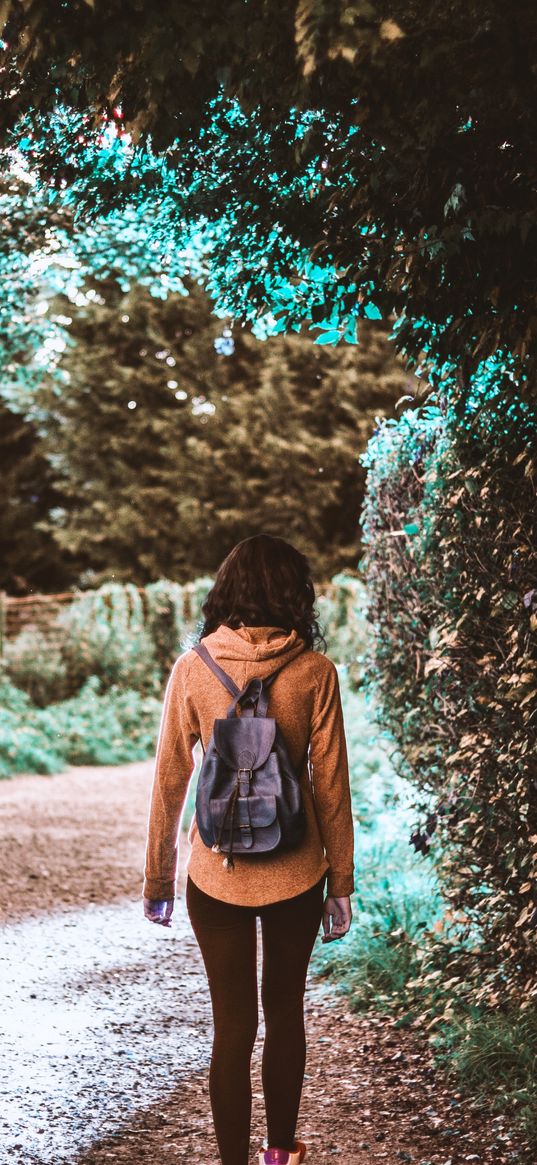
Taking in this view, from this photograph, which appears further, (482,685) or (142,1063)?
(142,1063)

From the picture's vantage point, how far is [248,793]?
10.0ft

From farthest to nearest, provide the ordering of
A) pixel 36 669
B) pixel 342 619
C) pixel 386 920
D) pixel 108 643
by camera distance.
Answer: pixel 342 619 → pixel 108 643 → pixel 36 669 → pixel 386 920

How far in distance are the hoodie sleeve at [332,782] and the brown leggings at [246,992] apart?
0.09 m

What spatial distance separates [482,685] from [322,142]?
2.11m

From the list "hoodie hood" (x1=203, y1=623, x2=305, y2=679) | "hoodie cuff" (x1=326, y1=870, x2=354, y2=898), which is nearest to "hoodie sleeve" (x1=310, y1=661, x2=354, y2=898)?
"hoodie cuff" (x1=326, y1=870, x2=354, y2=898)

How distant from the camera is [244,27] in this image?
266 centimetres

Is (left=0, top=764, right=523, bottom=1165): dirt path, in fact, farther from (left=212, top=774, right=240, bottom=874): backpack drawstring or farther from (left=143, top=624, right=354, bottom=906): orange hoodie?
(left=212, top=774, right=240, bottom=874): backpack drawstring

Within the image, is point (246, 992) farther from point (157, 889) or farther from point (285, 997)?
point (157, 889)

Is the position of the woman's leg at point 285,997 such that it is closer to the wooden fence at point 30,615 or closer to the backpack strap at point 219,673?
the backpack strap at point 219,673

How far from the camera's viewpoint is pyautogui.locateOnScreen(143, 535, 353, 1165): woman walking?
3107mm

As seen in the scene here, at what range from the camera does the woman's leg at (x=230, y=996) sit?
313 cm

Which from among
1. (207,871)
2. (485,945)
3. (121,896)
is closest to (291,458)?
(121,896)

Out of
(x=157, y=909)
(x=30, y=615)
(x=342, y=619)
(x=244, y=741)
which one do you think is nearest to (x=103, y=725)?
(x=30, y=615)

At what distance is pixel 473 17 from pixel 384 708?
3781mm
